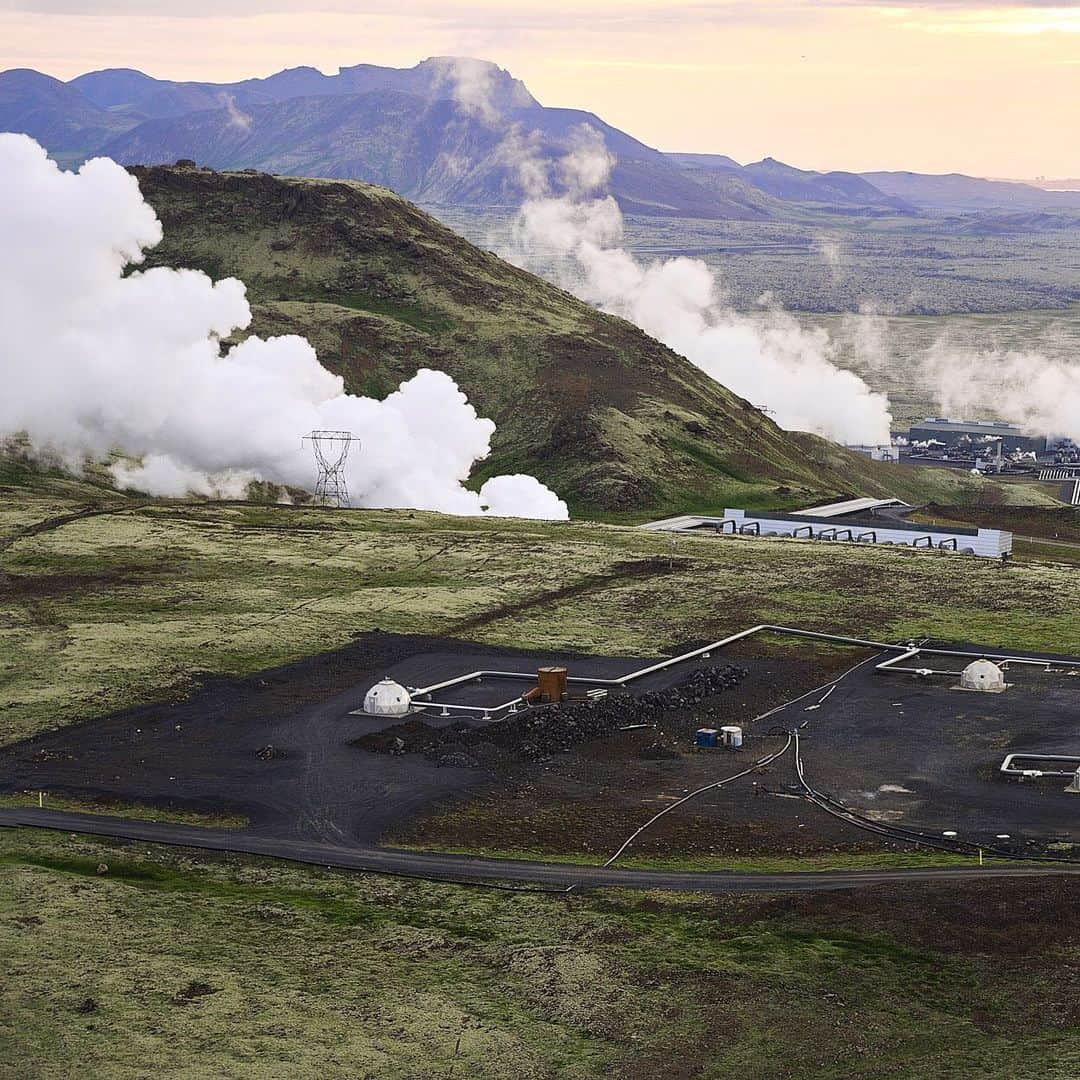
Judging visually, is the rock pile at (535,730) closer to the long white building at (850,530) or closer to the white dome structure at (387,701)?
the white dome structure at (387,701)

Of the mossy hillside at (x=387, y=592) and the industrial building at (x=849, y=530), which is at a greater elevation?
the industrial building at (x=849, y=530)

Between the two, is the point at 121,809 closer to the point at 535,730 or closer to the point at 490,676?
the point at 535,730

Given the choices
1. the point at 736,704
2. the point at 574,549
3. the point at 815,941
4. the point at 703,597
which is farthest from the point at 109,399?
the point at 815,941

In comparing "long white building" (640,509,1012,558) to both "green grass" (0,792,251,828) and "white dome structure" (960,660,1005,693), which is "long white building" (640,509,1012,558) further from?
"green grass" (0,792,251,828)

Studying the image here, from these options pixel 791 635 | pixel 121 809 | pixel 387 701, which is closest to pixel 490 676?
pixel 387 701

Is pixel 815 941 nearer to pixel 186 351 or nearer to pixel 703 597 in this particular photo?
pixel 703 597

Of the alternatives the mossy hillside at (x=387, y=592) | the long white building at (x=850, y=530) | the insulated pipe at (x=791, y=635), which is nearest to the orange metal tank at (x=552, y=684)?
the insulated pipe at (x=791, y=635)

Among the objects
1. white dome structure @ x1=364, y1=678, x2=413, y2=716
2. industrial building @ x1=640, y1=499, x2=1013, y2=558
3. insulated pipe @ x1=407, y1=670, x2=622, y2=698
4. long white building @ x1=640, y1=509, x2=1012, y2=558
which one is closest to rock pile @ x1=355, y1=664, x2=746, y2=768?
white dome structure @ x1=364, y1=678, x2=413, y2=716
